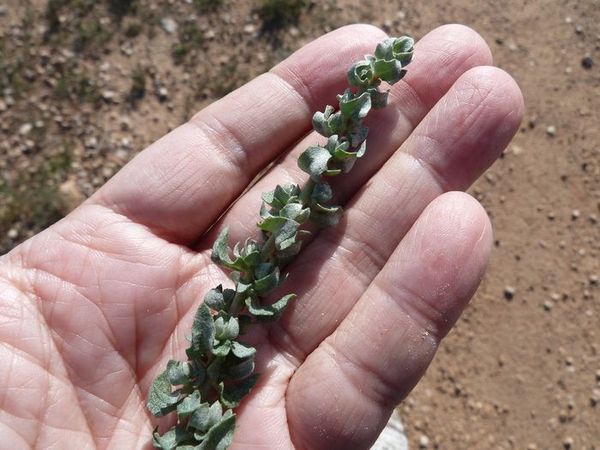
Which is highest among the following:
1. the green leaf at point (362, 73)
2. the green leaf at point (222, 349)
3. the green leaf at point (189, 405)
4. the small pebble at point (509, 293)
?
the green leaf at point (362, 73)

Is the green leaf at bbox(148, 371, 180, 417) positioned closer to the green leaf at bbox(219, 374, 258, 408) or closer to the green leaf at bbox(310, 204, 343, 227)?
the green leaf at bbox(219, 374, 258, 408)

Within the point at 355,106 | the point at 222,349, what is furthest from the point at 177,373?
the point at 355,106

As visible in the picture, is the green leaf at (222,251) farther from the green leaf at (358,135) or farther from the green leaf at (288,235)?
the green leaf at (358,135)

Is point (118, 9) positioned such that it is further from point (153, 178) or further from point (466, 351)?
point (466, 351)

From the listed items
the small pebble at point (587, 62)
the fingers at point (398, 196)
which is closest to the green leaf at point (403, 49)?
the fingers at point (398, 196)

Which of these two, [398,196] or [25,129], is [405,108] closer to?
[398,196]
